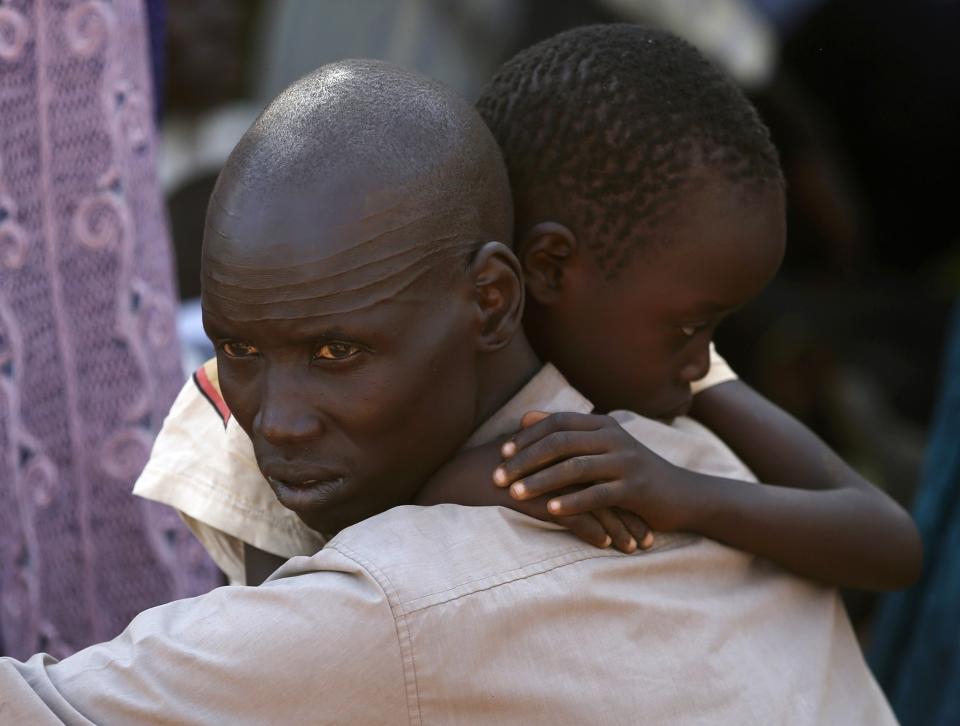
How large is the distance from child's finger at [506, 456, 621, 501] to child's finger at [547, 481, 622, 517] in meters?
0.01

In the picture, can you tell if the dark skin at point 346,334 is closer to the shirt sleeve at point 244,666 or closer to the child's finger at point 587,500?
the child's finger at point 587,500

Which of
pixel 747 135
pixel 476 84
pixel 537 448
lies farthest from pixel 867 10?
pixel 537 448

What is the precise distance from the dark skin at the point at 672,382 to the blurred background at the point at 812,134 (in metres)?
2.77

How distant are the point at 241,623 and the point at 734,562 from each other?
77cm

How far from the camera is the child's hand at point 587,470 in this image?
5.46 feet

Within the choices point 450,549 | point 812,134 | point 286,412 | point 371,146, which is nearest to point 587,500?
point 450,549

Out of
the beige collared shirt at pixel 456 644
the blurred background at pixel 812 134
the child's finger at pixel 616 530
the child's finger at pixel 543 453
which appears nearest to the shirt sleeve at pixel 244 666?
the beige collared shirt at pixel 456 644

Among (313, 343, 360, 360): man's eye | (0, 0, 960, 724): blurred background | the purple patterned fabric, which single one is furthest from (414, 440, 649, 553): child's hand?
(0, 0, 960, 724): blurred background

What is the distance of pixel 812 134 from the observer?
6.50 meters

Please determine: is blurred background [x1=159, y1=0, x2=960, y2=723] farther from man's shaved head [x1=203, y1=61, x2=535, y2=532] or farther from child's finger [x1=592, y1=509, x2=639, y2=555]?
child's finger [x1=592, y1=509, x2=639, y2=555]

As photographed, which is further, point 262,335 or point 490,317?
point 490,317

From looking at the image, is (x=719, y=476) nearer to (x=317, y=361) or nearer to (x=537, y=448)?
(x=537, y=448)

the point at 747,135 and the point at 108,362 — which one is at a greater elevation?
the point at 747,135

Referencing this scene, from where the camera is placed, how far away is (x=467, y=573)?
1.60m
